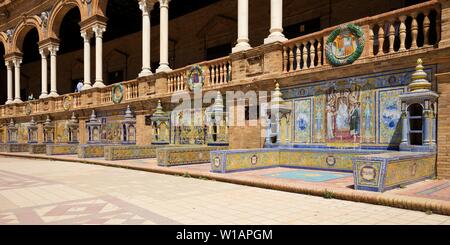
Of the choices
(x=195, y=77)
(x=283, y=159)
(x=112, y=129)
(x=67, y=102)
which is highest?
(x=195, y=77)

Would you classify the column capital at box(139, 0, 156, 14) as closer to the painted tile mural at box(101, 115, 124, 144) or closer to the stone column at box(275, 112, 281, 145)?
the painted tile mural at box(101, 115, 124, 144)

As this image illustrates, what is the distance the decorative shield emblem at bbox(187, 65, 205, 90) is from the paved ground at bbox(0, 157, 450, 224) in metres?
6.22

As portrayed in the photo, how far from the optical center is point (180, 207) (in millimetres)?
4766

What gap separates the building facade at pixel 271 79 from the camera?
7117 mm

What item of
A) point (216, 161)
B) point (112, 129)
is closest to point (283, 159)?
point (216, 161)

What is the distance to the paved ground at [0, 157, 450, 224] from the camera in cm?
409

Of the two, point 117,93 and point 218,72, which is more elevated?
point 218,72

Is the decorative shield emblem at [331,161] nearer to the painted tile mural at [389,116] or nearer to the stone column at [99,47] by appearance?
the painted tile mural at [389,116]

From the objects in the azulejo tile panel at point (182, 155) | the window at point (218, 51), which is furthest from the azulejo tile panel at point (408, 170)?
the window at point (218, 51)

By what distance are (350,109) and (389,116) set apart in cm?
95

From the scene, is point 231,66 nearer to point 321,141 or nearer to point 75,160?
point 321,141

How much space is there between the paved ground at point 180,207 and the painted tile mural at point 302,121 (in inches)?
128

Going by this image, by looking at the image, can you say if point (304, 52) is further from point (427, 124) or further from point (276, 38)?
point (427, 124)

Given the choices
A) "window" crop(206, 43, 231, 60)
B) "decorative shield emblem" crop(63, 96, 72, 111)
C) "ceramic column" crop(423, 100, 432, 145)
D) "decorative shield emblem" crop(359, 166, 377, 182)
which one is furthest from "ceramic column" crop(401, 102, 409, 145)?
"decorative shield emblem" crop(63, 96, 72, 111)
